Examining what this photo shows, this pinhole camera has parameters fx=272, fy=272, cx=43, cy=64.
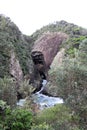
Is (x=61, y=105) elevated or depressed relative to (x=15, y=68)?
depressed

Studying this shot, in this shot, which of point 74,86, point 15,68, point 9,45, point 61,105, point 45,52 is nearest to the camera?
point 74,86

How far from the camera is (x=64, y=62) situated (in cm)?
1571

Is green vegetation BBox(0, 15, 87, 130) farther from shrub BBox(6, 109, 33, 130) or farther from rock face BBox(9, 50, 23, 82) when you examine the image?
rock face BBox(9, 50, 23, 82)

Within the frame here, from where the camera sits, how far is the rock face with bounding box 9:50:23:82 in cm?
Result: 3380

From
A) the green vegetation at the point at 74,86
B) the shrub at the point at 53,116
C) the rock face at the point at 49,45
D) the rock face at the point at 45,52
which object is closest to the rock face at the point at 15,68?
the rock face at the point at 45,52

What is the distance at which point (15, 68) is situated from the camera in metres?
34.8

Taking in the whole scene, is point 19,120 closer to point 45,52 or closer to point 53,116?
point 53,116

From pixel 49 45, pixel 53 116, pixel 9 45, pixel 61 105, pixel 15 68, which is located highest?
pixel 9 45

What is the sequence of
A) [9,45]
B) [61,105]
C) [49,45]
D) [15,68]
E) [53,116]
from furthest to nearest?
[49,45] → [9,45] → [15,68] → [61,105] → [53,116]

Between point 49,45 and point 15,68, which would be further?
point 49,45

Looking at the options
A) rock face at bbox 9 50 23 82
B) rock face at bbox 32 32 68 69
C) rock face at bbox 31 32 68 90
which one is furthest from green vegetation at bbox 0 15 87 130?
rock face at bbox 32 32 68 69

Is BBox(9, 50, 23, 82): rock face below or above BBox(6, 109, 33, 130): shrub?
above

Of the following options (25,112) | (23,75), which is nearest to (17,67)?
(23,75)

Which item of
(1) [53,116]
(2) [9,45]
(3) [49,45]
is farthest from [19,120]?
(3) [49,45]
